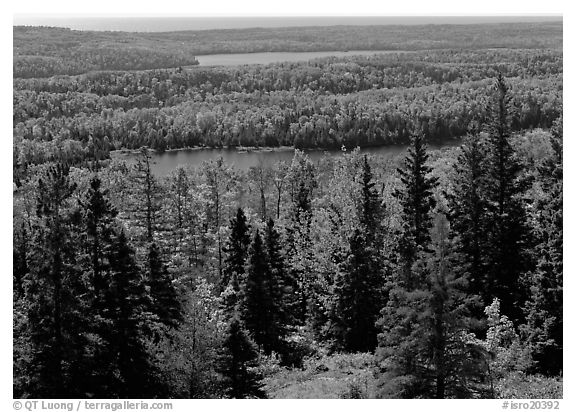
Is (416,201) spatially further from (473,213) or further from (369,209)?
(369,209)

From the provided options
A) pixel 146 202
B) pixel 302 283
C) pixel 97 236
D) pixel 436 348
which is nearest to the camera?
pixel 436 348

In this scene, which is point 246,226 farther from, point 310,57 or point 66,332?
point 310,57

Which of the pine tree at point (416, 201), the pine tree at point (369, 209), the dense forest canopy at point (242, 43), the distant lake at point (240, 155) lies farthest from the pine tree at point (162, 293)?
the distant lake at point (240, 155)

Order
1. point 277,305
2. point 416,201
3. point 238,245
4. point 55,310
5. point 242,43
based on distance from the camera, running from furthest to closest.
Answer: point 242,43 → point 238,245 → point 416,201 → point 277,305 → point 55,310

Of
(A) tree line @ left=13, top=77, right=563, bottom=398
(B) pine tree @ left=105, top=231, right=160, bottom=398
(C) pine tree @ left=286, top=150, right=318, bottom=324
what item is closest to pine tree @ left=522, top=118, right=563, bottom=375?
(A) tree line @ left=13, top=77, right=563, bottom=398

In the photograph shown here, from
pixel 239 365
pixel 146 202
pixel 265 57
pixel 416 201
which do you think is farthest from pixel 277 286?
pixel 265 57
